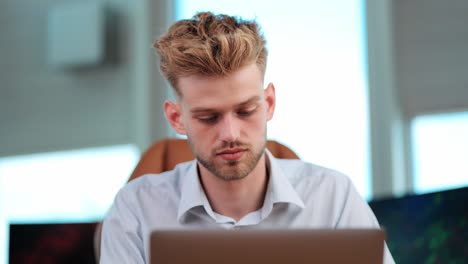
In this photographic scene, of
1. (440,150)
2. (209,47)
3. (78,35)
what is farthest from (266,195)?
(78,35)

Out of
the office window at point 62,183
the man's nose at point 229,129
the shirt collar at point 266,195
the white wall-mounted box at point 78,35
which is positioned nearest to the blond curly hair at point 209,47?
the man's nose at point 229,129

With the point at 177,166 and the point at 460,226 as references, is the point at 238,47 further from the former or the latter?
the point at 460,226

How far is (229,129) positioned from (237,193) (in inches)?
7.3

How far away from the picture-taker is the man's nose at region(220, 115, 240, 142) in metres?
1.53

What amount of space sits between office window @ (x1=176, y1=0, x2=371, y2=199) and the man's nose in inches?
81.3

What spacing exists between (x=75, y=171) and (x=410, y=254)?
272 cm

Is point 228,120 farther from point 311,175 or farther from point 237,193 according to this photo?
point 311,175

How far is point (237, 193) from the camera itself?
1633 millimetres

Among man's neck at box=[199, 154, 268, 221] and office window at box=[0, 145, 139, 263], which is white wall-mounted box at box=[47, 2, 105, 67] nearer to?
office window at box=[0, 145, 139, 263]

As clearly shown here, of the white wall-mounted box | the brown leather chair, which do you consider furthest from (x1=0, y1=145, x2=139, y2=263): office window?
the brown leather chair

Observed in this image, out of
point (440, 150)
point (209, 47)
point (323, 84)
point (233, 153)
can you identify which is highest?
point (209, 47)

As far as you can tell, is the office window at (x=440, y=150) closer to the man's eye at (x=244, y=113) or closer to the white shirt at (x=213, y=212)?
the white shirt at (x=213, y=212)

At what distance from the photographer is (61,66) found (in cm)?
430

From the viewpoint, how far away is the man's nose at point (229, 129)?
1527 millimetres
